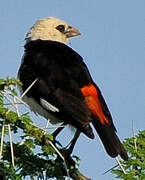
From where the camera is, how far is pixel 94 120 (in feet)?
13.3

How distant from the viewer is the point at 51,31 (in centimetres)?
619

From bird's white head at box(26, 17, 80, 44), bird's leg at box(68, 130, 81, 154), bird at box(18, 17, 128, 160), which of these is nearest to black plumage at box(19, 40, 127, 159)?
bird at box(18, 17, 128, 160)

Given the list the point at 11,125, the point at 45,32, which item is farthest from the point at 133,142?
the point at 45,32

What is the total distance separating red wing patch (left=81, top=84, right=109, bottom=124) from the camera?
4.10m

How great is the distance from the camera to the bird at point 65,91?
3945 mm

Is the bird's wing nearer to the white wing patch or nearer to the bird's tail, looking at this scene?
the white wing patch

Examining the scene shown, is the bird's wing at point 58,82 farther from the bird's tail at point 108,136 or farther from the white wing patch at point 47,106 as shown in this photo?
the bird's tail at point 108,136

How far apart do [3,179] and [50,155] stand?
0.58m

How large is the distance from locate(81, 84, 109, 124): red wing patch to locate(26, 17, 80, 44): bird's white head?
1627mm

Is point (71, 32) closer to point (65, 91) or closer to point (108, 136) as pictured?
point (65, 91)

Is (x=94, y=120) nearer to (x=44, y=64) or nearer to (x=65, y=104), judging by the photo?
(x=65, y=104)

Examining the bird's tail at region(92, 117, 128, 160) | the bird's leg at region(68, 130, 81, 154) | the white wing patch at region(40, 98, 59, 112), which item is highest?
the white wing patch at region(40, 98, 59, 112)

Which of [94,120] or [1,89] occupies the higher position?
[1,89]

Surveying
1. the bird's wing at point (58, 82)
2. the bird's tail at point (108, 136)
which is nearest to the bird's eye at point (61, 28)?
the bird's wing at point (58, 82)
